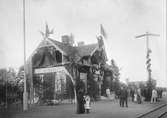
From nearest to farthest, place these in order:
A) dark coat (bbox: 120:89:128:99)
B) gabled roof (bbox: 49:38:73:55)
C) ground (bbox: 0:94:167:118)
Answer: ground (bbox: 0:94:167:118)
gabled roof (bbox: 49:38:73:55)
dark coat (bbox: 120:89:128:99)

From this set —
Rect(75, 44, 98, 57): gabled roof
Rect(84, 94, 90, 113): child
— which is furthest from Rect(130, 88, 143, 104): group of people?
Rect(75, 44, 98, 57): gabled roof

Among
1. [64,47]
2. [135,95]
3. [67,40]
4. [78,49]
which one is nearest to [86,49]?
[78,49]

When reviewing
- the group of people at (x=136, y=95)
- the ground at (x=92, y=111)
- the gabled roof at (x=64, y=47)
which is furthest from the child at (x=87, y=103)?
the group of people at (x=136, y=95)

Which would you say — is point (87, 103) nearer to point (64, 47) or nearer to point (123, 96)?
point (123, 96)

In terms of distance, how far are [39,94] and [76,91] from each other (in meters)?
0.95

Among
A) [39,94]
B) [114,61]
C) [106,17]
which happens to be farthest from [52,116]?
[106,17]

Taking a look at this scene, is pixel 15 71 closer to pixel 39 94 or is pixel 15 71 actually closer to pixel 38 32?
pixel 39 94

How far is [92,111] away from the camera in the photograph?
5.21 metres

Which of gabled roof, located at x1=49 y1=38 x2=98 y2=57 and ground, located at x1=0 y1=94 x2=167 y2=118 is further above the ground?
gabled roof, located at x1=49 y1=38 x2=98 y2=57

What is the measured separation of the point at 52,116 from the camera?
4234 millimetres

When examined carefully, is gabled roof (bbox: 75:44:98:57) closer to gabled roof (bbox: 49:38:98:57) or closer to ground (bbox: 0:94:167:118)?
gabled roof (bbox: 49:38:98:57)

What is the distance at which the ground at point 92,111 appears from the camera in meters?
3.95

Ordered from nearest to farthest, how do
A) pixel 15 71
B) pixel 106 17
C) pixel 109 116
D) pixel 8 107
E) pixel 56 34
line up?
pixel 8 107
pixel 15 71
pixel 56 34
pixel 109 116
pixel 106 17

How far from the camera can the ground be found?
12.9ft
